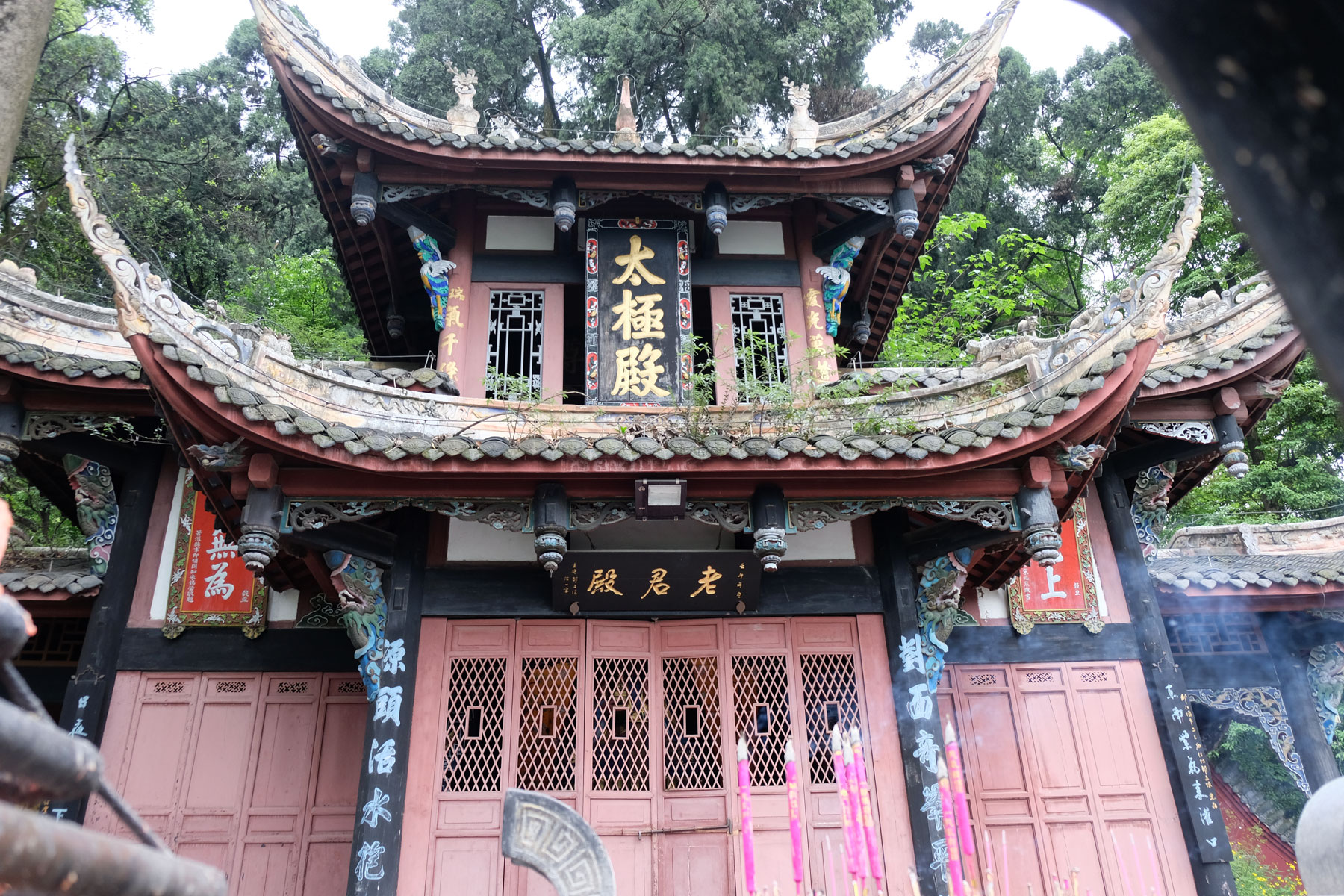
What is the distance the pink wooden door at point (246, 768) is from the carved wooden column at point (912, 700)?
4.13m

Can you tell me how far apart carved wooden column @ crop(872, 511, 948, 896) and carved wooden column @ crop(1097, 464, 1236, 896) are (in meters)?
1.86

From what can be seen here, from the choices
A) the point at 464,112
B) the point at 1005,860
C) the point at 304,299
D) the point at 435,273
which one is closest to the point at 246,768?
the point at 435,273

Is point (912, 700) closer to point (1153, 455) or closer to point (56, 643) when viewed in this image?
point (1153, 455)

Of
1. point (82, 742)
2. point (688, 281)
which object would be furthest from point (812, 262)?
point (82, 742)

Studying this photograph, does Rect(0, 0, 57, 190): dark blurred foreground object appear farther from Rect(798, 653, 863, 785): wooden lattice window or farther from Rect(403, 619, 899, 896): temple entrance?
Rect(798, 653, 863, 785): wooden lattice window

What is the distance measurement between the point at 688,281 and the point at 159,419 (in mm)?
4482

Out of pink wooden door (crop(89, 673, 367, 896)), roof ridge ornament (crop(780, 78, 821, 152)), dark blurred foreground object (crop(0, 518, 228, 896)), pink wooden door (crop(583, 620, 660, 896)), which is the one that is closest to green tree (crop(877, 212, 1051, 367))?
roof ridge ornament (crop(780, 78, 821, 152))

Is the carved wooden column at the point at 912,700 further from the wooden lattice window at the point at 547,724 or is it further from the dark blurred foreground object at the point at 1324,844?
the dark blurred foreground object at the point at 1324,844

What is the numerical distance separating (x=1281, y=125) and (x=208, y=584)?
27.6ft

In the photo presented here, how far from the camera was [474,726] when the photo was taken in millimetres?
6840

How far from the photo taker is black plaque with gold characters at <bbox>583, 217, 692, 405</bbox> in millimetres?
8227

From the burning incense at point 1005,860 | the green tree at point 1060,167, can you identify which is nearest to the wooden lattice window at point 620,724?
the burning incense at point 1005,860

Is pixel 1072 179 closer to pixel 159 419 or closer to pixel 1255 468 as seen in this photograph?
pixel 1255 468

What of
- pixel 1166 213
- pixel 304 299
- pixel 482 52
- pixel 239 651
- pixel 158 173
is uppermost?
pixel 482 52
